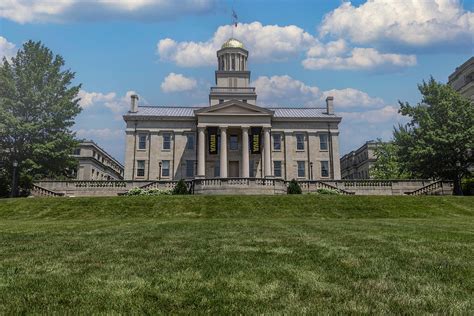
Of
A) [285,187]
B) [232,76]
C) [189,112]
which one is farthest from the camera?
[232,76]

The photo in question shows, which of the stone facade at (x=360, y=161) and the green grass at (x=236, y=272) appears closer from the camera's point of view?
the green grass at (x=236, y=272)

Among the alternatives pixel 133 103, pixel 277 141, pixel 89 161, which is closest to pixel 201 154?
pixel 277 141

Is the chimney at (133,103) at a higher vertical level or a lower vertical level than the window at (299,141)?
higher

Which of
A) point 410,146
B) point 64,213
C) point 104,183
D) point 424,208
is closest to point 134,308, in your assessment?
point 64,213

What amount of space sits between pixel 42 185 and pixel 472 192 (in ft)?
150

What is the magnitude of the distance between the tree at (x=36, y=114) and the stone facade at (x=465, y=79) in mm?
59273

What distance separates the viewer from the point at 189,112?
59.5 m

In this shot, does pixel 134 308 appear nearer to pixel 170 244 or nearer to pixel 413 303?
pixel 413 303

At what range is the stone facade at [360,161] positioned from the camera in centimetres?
9225

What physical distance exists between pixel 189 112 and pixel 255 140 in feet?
44.4

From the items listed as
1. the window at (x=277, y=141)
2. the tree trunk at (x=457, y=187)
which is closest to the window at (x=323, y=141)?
the window at (x=277, y=141)

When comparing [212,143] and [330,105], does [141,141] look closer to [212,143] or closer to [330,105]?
[212,143]

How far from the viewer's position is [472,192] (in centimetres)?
3925

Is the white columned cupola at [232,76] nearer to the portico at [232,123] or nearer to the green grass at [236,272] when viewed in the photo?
the portico at [232,123]
